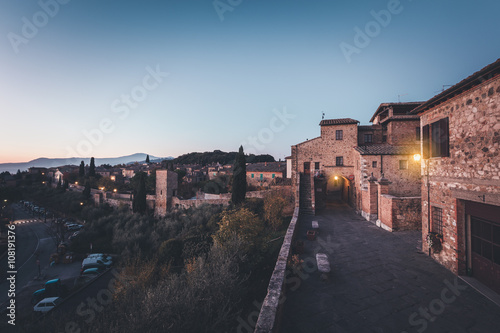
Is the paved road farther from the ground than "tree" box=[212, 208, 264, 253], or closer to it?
closer to it

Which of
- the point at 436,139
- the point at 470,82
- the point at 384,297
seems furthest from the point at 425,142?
the point at 384,297


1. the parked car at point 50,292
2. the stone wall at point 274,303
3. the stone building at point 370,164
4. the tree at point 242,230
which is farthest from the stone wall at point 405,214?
the parked car at point 50,292

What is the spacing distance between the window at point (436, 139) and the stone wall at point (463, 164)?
0.46 feet

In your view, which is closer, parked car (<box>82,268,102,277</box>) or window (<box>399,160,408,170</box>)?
window (<box>399,160,408,170</box>)

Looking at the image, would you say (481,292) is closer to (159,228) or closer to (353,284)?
(353,284)

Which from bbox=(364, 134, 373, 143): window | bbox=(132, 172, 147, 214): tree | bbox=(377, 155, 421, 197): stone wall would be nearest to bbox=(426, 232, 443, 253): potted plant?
bbox=(377, 155, 421, 197): stone wall

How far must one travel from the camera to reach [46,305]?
13.0m

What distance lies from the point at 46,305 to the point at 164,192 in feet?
59.0

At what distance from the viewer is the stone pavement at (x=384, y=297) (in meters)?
4.60

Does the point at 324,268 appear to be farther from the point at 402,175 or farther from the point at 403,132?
the point at 403,132

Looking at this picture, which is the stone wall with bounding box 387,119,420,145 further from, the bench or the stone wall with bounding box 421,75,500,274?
the bench

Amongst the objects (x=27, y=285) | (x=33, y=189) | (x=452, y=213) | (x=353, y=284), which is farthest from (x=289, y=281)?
(x=33, y=189)

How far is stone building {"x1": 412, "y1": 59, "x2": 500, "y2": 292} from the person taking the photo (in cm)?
539

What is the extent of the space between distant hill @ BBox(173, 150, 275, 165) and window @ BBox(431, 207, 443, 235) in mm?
70841
